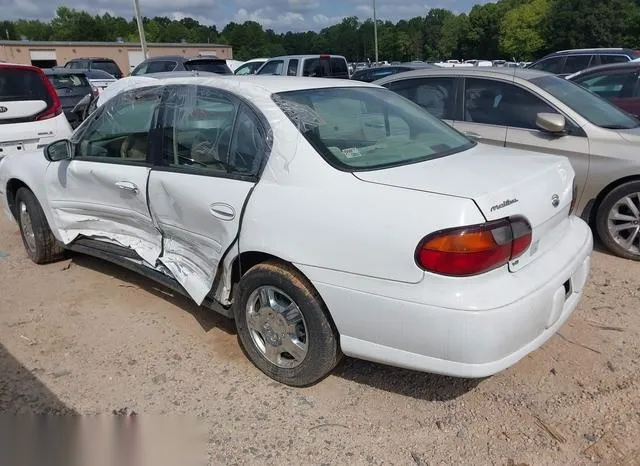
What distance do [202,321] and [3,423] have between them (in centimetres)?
132

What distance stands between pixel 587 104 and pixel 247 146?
360cm

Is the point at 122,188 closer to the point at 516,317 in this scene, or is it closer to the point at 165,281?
the point at 165,281

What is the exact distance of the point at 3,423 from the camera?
2.77 m

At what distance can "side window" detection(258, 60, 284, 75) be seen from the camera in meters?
14.7

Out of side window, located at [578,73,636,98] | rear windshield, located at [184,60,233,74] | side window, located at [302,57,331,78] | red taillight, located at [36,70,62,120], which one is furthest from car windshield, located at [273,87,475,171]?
rear windshield, located at [184,60,233,74]

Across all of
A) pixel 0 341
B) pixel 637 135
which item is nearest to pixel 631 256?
pixel 637 135

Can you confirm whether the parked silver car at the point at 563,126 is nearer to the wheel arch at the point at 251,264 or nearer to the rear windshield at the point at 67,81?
the wheel arch at the point at 251,264

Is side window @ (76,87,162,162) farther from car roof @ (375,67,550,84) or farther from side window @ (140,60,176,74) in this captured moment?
side window @ (140,60,176,74)

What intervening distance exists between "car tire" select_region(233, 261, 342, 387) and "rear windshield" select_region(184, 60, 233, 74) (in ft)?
46.2

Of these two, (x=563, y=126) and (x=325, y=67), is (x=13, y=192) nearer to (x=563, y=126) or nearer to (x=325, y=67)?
(x=563, y=126)

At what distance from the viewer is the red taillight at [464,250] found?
7.55 feet

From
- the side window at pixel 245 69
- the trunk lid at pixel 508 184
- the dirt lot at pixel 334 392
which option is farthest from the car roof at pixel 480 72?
the side window at pixel 245 69

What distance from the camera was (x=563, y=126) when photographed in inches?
186

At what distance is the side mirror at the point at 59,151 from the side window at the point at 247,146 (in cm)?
172
